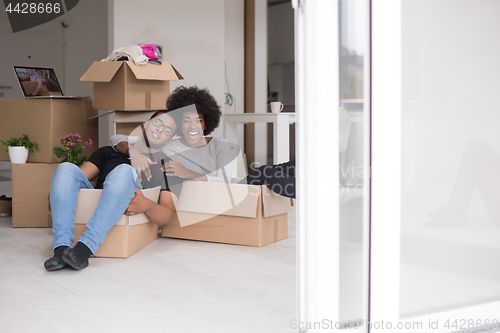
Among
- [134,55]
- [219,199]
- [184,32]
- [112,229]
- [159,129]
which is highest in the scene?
[184,32]

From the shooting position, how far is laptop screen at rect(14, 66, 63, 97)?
2.86 m

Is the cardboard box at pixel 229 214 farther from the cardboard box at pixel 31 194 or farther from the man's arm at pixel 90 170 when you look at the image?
the cardboard box at pixel 31 194

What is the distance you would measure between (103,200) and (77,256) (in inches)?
10.3

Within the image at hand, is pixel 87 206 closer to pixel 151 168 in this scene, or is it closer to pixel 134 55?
pixel 151 168

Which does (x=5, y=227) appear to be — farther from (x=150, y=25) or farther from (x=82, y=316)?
(x=150, y=25)

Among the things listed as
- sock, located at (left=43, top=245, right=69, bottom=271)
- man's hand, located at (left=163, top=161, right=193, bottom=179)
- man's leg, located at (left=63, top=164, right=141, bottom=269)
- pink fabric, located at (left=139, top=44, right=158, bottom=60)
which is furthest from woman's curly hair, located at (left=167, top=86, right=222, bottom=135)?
sock, located at (left=43, top=245, right=69, bottom=271)

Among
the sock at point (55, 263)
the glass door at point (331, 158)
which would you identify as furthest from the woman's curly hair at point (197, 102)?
the glass door at point (331, 158)

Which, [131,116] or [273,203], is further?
[131,116]

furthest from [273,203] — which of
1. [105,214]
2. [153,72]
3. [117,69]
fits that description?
[117,69]

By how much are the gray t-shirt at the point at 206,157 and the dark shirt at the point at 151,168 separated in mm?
60

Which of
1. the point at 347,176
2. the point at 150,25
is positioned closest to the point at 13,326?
the point at 347,176

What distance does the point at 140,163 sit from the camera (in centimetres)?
238

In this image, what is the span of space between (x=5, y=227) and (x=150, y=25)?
6.68ft

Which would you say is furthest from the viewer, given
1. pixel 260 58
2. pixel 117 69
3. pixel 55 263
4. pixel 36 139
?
pixel 260 58
